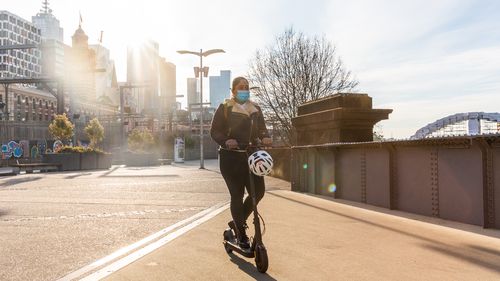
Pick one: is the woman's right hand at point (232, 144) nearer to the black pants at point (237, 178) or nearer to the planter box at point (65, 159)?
the black pants at point (237, 178)

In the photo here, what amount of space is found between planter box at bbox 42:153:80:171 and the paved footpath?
85.3ft

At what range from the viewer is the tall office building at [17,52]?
134m

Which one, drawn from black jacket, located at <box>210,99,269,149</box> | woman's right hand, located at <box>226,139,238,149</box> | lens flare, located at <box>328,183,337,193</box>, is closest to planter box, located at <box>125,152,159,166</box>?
lens flare, located at <box>328,183,337,193</box>

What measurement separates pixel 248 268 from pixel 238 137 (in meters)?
1.28

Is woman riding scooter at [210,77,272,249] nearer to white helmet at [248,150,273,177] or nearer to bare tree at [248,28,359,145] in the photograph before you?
white helmet at [248,150,273,177]

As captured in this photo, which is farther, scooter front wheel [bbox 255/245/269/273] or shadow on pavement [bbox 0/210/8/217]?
shadow on pavement [bbox 0/210/8/217]

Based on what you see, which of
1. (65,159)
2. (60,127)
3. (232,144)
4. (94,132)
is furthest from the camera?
(94,132)

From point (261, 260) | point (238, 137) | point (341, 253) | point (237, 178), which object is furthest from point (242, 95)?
point (341, 253)

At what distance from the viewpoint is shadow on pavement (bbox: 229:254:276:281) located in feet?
13.0

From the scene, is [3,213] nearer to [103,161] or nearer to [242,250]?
[242,250]

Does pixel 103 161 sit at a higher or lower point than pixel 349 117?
lower

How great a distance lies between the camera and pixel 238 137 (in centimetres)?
466

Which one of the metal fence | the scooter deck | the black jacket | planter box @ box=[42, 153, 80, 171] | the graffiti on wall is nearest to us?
the scooter deck

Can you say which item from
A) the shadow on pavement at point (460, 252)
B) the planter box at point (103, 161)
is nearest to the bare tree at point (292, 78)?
the planter box at point (103, 161)
